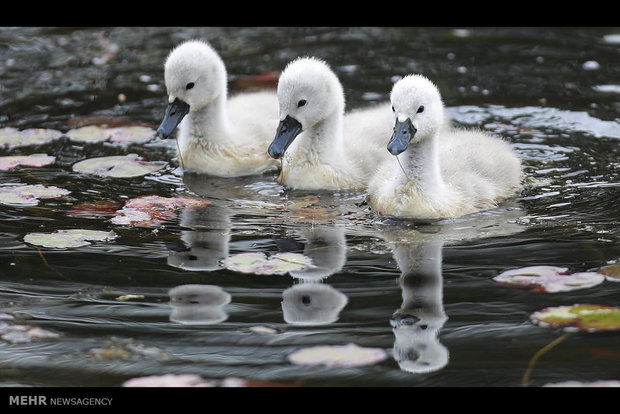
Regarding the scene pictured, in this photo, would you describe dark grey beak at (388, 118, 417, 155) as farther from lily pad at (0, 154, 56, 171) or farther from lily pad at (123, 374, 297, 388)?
lily pad at (0, 154, 56, 171)

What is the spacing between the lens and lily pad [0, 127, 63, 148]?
857cm

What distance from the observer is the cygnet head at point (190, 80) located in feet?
25.9

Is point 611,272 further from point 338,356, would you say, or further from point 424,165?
point 338,356

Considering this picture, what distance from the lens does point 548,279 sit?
5641 millimetres

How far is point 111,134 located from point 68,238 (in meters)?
2.58

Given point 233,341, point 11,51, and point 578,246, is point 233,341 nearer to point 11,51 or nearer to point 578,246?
point 578,246

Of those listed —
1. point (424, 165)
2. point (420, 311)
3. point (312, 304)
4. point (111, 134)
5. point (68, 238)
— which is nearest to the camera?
point (420, 311)

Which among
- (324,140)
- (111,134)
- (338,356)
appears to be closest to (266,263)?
(338,356)

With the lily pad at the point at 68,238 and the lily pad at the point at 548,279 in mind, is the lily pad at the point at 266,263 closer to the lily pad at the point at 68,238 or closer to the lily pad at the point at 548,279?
the lily pad at the point at 68,238

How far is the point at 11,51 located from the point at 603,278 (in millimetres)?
7485

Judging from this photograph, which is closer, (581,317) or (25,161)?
(581,317)

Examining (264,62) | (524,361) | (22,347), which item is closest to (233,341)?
(22,347)

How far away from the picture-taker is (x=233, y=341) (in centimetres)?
496

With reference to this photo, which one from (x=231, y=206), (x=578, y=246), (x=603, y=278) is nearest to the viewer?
(x=603, y=278)
